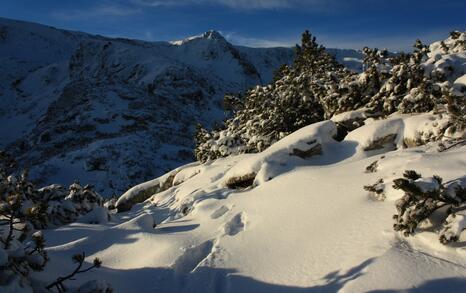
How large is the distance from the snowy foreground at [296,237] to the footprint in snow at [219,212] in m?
0.03

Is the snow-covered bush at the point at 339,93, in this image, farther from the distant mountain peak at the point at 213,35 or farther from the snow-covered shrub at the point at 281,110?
the distant mountain peak at the point at 213,35

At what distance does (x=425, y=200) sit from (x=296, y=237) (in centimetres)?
159

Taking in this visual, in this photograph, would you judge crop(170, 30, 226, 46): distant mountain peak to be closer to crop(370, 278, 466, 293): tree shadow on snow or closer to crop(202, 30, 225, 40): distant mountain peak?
crop(202, 30, 225, 40): distant mountain peak

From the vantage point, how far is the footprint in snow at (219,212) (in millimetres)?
7215

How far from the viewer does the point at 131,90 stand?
Answer: 3534 centimetres

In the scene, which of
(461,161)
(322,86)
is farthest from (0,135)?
(461,161)

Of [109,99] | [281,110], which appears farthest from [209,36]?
[281,110]

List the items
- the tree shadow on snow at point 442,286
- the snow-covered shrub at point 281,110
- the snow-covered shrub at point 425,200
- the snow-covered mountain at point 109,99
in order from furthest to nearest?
the snow-covered mountain at point 109,99, the snow-covered shrub at point 281,110, the snow-covered shrub at point 425,200, the tree shadow on snow at point 442,286

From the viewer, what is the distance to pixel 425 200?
15.1 ft

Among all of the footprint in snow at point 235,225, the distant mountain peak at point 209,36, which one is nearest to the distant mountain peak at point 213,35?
the distant mountain peak at point 209,36

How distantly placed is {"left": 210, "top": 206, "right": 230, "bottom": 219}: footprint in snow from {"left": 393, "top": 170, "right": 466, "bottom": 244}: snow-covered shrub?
3.23 metres

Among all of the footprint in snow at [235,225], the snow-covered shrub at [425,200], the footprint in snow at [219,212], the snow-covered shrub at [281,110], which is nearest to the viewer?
the snow-covered shrub at [425,200]

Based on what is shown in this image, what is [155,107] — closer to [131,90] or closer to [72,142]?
[131,90]

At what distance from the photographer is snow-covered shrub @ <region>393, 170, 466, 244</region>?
452 centimetres
